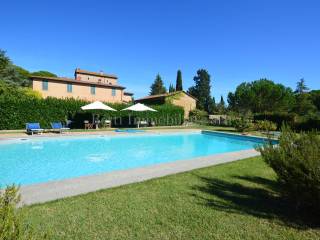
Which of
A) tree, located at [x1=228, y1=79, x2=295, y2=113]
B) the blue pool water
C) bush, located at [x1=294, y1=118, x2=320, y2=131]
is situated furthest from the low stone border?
tree, located at [x1=228, y1=79, x2=295, y2=113]

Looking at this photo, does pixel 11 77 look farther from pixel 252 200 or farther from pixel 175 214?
pixel 252 200

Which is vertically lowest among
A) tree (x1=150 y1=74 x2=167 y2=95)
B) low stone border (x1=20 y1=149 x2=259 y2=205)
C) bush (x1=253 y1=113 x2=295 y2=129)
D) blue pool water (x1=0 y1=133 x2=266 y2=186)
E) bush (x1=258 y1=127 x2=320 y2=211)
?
blue pool water (x1=0 y1=133 x2=266 y2=186)

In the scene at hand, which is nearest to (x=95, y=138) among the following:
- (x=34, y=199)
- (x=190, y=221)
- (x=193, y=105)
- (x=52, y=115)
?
(x=52, y=115)

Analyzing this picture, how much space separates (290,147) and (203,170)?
3385 mm

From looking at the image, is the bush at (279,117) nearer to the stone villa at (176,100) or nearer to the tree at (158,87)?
the stone villa at (176,100)

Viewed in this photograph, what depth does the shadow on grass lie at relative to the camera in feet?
14.3

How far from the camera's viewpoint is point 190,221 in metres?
4.09

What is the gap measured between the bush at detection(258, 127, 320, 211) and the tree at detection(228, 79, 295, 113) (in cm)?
4508

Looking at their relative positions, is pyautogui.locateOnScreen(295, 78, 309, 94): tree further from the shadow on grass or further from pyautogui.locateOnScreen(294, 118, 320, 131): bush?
the shadow on grass

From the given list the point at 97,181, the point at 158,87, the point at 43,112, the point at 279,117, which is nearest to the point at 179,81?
the point at 158,87

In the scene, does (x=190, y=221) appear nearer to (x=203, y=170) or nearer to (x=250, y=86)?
(x=203, y=170)

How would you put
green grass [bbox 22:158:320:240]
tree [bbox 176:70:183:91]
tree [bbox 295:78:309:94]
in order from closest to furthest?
green grass [bbox 22:158:320:240]
tree [bbox 176:70:183:91]
tree [bbox 295:78:309:94]

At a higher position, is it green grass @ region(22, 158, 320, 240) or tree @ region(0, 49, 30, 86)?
tree @ region(0, 49, 30, 86)

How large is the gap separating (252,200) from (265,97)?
4727 centimetres
